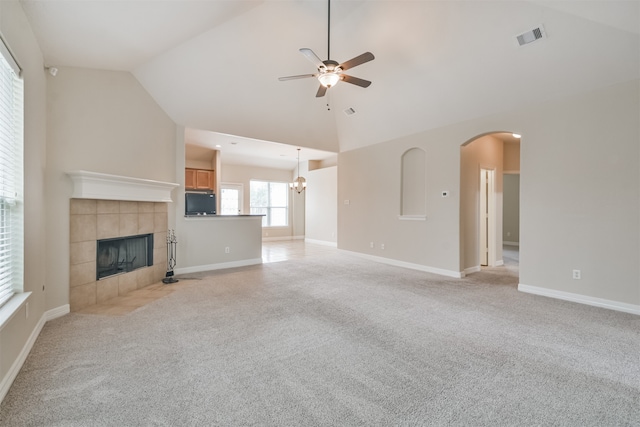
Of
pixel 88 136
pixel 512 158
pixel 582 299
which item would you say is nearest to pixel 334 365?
pixel 582 299

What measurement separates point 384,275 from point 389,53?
376 cm

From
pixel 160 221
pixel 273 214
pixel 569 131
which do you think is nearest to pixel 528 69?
pixel 569 131

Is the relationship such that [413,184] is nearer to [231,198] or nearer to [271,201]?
[271,201]

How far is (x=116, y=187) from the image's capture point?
374 centimetres

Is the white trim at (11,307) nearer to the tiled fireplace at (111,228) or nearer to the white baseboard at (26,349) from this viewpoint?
the white baseboard at (26,349)

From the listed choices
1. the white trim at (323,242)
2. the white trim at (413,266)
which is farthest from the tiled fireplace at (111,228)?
the white trim at (323,242)

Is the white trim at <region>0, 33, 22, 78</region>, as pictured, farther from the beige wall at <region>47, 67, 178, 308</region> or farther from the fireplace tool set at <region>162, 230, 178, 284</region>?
the fireplace tool set at <region>162, 230, 178, 284</region>

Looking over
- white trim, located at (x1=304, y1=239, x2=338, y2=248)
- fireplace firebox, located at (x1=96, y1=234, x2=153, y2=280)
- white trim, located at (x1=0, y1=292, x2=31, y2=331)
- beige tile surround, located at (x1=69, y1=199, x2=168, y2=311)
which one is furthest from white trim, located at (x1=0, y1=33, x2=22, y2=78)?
white trim, located at (x1=304, y1=239, x2=338, y2=248)

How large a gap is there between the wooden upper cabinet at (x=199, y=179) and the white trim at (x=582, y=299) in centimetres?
783

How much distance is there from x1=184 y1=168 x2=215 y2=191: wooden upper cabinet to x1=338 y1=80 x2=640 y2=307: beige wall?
622cm

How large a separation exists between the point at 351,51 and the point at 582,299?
4.95 metres

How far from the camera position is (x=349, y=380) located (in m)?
2.03

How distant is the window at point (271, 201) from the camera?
1045cm

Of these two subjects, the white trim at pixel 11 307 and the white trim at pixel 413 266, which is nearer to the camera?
the white trim at pixel 11 307
